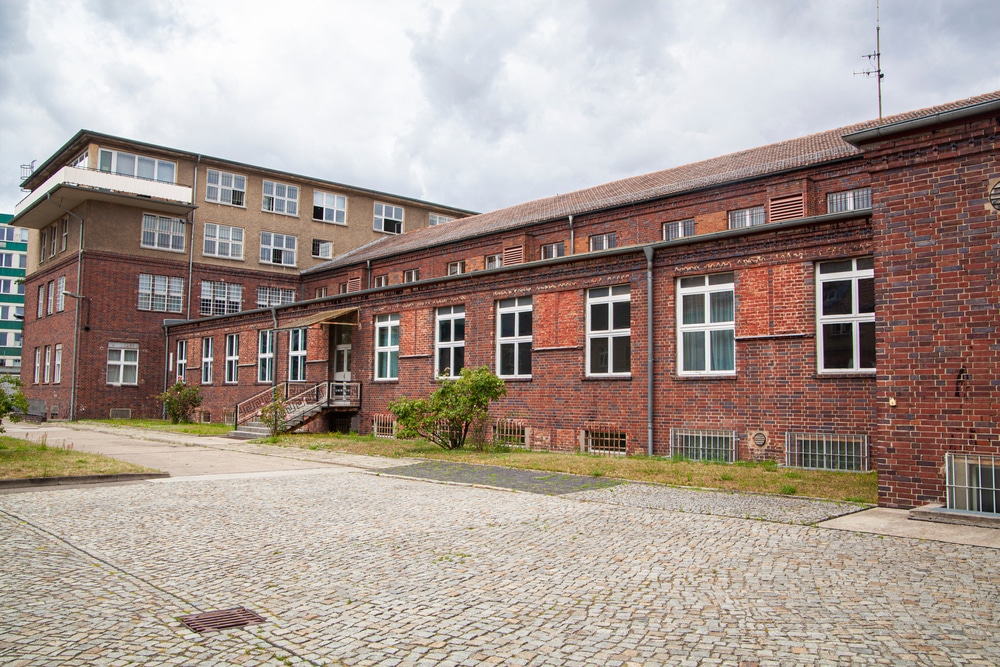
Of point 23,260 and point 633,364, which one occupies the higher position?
point 23,260

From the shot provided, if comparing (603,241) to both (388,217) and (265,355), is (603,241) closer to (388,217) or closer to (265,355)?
(265,355)

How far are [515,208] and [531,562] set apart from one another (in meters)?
27.0

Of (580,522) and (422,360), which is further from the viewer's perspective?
(422,360)

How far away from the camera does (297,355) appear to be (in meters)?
28.6

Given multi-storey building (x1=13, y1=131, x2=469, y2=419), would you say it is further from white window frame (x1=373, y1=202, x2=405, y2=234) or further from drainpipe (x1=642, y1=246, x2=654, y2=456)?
drainpipe (x1=642, y1=246, x2=654, y2=456)

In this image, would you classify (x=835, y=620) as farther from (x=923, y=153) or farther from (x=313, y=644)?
(x=923, y=153)

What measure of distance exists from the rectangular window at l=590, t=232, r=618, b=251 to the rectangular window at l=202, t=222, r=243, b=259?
22809mm

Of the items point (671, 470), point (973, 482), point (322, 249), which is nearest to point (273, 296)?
point (322, 249)

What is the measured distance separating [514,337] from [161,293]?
25.1m

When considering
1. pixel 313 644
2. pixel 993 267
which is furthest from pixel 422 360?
pixel 313 644

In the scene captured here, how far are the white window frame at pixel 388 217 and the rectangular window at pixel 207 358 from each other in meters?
14.2

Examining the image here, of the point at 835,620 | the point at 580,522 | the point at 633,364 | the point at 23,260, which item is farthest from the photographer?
the point at 23,260

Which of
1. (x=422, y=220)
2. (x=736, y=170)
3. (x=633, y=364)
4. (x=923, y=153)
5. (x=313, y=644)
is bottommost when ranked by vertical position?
(x=313, y=644)

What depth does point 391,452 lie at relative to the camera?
17.2m
